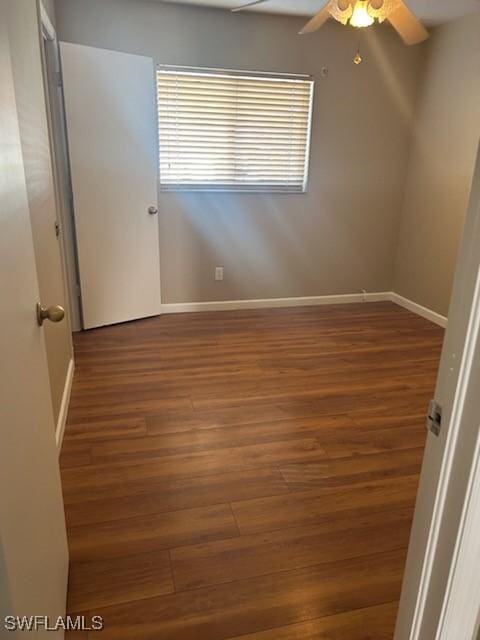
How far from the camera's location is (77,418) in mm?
2500

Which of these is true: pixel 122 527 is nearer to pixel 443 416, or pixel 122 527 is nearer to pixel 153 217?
pixel 443 416

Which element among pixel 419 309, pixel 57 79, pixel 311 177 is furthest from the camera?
pixel 419 309

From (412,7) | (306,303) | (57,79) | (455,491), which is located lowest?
(306,303)

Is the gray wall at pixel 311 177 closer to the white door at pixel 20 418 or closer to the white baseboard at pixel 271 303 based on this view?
the white baseboard at pixel 271 303

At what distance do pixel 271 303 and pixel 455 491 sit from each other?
12.4 ft

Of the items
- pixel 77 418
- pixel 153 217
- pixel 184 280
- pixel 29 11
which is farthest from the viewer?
pixel 184 280

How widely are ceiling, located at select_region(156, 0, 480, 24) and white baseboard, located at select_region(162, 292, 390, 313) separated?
Answer: 2.45 meters

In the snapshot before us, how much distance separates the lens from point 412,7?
3.38 m

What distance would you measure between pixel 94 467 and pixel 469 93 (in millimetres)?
3882

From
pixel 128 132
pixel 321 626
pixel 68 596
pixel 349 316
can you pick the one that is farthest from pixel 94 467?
pixel 349 316

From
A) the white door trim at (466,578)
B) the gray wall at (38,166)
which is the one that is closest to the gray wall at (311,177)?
the gray wall at (38,166)

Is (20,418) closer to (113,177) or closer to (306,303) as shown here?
(113,177)

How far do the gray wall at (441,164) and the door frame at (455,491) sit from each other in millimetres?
3412

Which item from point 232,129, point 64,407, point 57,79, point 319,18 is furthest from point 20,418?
point 232,129
